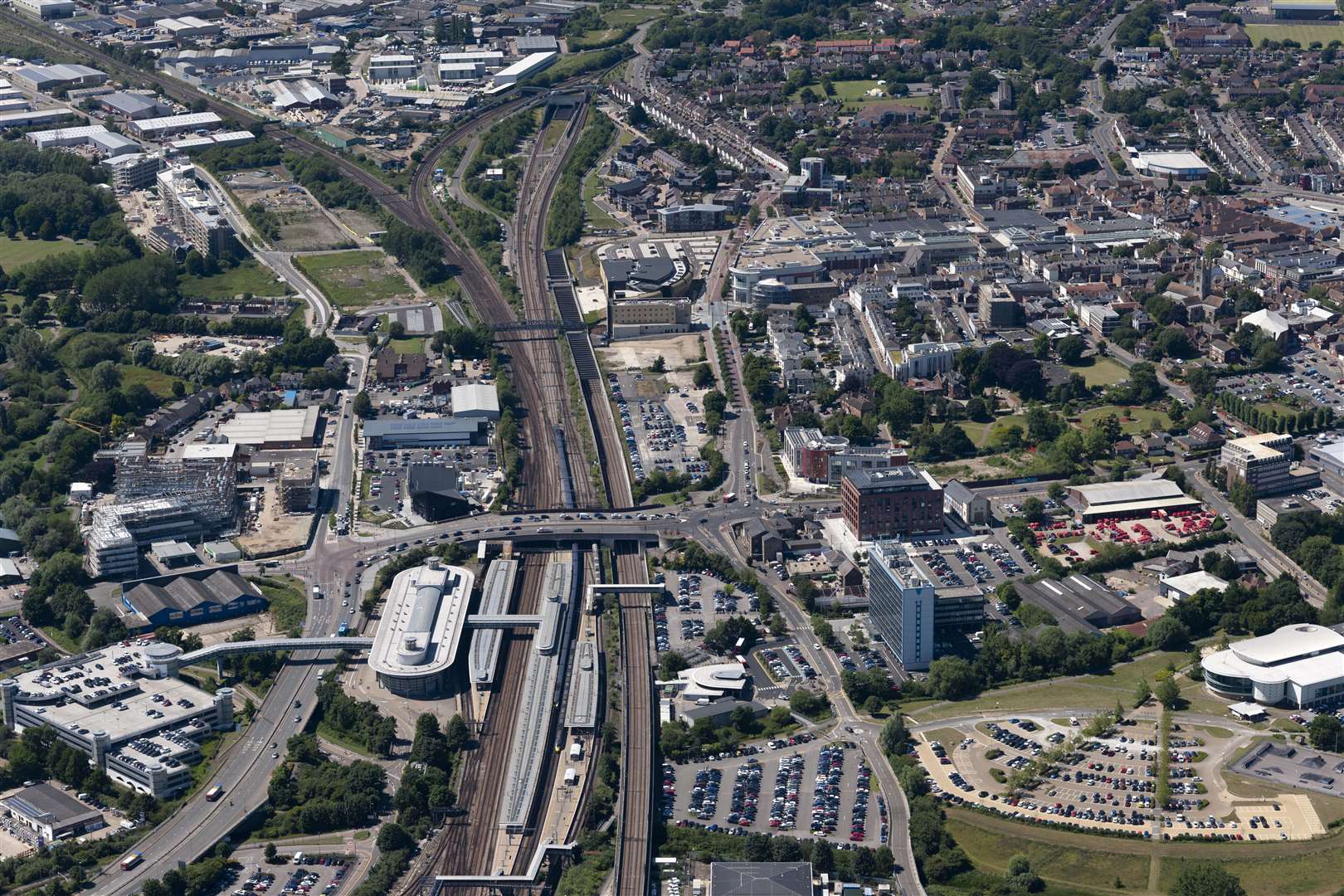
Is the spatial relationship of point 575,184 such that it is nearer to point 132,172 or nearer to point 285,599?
point 132,172

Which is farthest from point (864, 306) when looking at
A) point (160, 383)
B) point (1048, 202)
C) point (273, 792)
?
point (273, 792)

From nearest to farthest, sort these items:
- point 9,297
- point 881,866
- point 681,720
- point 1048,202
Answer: point 881,866
point 681,720
point 9,297
point 1048,202

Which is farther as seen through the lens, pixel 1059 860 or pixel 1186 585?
pixel 1186 585

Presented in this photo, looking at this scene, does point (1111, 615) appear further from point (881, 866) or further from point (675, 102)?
point (675, 102)

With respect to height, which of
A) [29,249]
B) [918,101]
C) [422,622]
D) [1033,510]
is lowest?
[422,622]

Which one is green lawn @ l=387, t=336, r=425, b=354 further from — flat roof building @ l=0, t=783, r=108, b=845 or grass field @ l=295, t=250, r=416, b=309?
flat roof building @ l=0, t=783, r=108, b=845

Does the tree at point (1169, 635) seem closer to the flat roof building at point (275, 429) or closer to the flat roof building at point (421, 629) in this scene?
the flat roof building at point (421, 629)

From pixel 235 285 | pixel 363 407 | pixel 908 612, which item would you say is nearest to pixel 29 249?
pixel 235 285
